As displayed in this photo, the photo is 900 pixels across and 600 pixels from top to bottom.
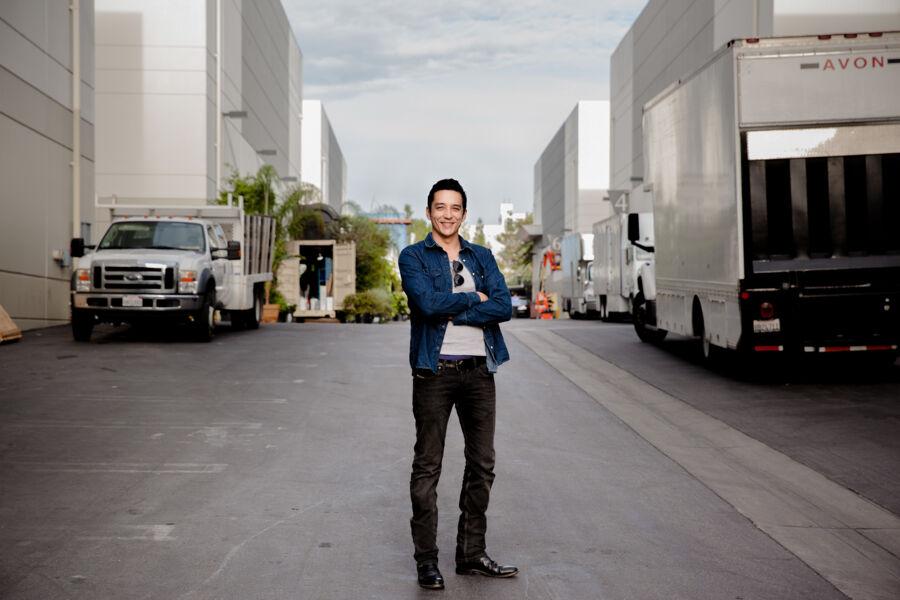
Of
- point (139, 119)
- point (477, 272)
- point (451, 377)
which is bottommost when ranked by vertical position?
point (451, 377)

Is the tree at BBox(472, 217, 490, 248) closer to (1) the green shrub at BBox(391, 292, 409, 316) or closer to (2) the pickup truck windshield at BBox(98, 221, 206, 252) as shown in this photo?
(1) the green shrub at BBox(391, 292, 409, 316)

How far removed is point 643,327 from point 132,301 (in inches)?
362

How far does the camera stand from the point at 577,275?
1586 inches

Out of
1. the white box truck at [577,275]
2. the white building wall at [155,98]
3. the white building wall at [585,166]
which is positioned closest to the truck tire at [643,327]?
the white box truck at [577,275]

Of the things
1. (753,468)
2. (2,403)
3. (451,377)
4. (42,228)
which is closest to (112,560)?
(451,377)

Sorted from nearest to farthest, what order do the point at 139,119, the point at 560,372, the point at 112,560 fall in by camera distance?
the point at 112,560 < the point at 560,372 < the point at 139,119

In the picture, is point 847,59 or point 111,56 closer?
point 847,59

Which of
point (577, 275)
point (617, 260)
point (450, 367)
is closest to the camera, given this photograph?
point (450, 367)

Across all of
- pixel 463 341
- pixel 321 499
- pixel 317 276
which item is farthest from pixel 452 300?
pixel 317 276

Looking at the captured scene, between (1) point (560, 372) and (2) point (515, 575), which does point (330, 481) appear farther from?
(1) point (560, 372)

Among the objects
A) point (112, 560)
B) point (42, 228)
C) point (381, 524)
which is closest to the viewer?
point (112, 560)

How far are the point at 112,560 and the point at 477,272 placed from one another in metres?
2.36

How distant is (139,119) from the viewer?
34.7m

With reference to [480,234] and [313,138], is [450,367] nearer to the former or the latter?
[313,138]
